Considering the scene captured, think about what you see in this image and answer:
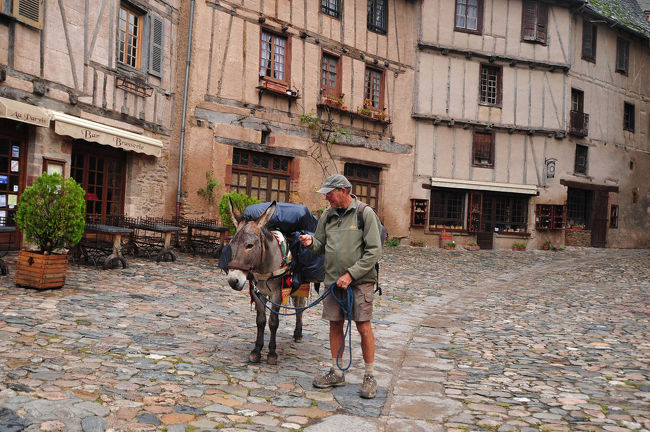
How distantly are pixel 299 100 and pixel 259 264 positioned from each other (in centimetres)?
1204

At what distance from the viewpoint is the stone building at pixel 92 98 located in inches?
378

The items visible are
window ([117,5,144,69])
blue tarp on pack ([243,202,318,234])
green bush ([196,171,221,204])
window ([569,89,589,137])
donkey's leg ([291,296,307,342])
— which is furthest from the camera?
window ([569,89,589,137])

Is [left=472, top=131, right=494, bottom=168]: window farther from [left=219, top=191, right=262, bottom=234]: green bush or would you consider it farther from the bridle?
the bridle

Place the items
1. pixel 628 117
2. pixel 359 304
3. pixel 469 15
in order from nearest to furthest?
1. pixel 359 304
2. pixel 469 15
3. pixel 628 117

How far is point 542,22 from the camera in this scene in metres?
20.2

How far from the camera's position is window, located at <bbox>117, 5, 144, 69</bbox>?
478 inches

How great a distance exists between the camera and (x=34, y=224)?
6949mm

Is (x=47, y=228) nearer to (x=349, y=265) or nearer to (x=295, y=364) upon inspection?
(x=295, y=364)

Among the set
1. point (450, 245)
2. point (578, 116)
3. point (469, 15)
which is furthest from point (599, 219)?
point (469, 15)

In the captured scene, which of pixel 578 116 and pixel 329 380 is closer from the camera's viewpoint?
pixel 329 380

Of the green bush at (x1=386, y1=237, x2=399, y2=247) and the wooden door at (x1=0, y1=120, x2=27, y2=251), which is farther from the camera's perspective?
the green bush at (x1=386, y1=237, x2=399, y2=247)

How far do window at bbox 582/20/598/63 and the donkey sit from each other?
21.0 m

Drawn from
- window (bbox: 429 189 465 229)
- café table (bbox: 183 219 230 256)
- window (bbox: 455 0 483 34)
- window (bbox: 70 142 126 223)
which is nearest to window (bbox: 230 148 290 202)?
café table (bbox: 183 219 230 256)

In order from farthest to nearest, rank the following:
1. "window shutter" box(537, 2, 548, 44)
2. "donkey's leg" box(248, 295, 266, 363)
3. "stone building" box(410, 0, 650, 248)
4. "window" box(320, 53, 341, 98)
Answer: "window shutter" box(537, 2, 548, 44)
"stone building" box(410, 0, 650, 248)
"window" box(320, 53, 341, 98)
"donkey's leg" box(248, 295, 266, 363)
